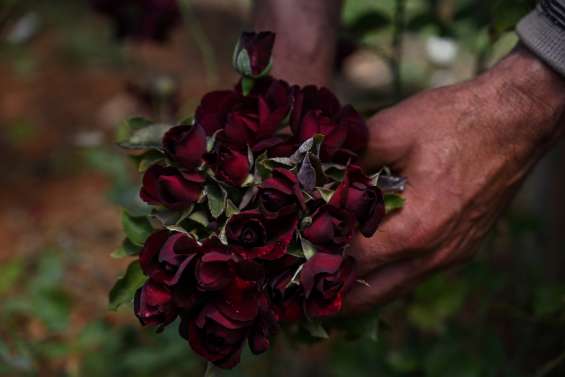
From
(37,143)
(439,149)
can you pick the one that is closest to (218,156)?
(439,149)

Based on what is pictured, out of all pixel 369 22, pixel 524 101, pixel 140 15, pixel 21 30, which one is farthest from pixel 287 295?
pixel 21 30

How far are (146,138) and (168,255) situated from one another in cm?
19

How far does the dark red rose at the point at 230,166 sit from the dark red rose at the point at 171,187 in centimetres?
2

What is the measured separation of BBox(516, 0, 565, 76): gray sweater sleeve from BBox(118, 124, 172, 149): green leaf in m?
0.45

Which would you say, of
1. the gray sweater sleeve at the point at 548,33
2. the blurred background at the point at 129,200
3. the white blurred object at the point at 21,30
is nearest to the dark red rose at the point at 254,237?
the blurred background at the point at 129,200

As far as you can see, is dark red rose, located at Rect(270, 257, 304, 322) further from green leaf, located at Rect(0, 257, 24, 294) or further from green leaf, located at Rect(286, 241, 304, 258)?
green leaf, located at Rect(0, 257, 24, 294)

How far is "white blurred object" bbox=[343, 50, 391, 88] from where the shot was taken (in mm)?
3273

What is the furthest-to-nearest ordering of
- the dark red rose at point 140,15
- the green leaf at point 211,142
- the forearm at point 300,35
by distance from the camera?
1. the dark red rose at point 140,15
2. the forearm at point 300,35
3. the green leaf at point 211,142

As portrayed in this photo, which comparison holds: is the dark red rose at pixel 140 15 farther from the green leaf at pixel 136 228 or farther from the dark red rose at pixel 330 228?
the dark red rose at pixel 330 228

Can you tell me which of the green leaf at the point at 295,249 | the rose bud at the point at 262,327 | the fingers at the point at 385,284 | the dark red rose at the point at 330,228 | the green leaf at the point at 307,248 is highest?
the dark red rose at the point at 330,228

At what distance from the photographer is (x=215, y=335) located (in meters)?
0.84

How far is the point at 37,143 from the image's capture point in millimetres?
2838

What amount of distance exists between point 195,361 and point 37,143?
4.94 ft

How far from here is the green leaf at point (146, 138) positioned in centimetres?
96
